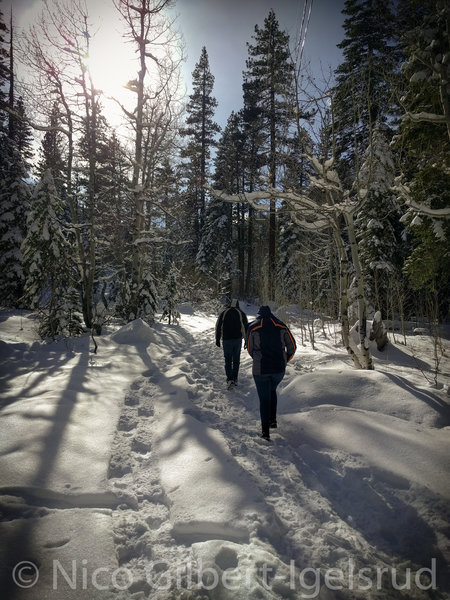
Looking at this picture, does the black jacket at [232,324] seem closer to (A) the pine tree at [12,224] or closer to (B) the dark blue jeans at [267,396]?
(B) the dark blue jeans at [267,396]

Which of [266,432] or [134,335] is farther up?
[134,335]

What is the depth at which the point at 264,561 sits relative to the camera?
1.98 meters

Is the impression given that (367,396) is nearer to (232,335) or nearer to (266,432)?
(266,432)

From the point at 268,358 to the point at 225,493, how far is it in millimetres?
1803

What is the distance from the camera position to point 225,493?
2553 millimetres

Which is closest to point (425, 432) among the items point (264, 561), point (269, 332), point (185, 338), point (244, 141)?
point (269, 332)

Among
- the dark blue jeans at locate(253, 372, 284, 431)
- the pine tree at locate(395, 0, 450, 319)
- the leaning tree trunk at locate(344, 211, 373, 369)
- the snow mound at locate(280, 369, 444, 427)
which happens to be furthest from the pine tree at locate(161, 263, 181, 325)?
the dark blue jeans at locate(253, 372, 284, 431)

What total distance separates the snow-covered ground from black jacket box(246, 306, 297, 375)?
996 mm

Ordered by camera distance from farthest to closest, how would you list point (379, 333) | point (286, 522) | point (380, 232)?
1. point (380, 232)
2. point (379, 333)
3. point (286, 522)

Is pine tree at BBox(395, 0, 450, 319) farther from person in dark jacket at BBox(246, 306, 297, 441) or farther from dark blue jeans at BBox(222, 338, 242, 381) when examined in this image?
dark blue jeans at BBox(222, 338, 242, 381)

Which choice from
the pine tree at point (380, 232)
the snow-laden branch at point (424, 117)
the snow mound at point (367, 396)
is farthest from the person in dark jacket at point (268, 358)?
the pine tree at point (380, 232)

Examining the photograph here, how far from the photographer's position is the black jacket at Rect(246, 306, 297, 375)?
3.89 m

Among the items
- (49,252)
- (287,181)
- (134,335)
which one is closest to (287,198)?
(287,181)

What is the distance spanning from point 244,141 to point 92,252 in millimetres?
19445
